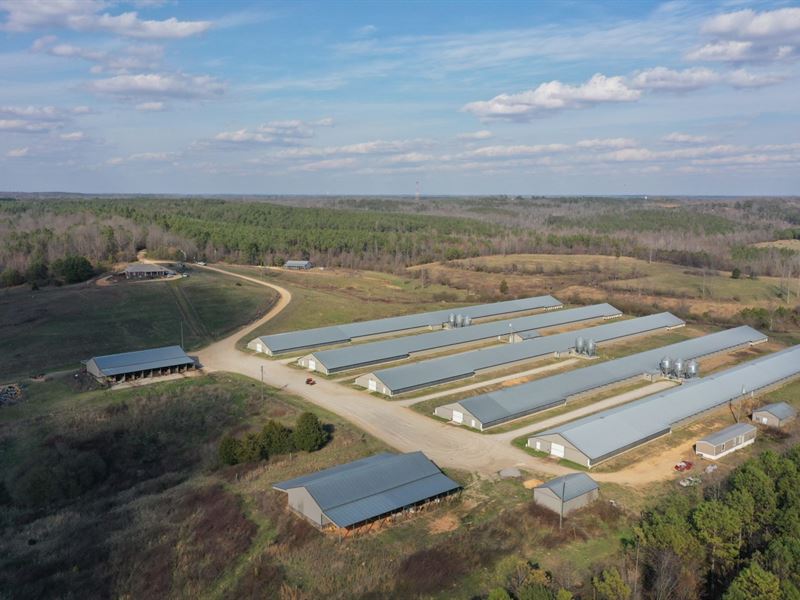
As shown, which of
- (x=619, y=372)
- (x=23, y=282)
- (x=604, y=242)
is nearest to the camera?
(x=619, y=372)

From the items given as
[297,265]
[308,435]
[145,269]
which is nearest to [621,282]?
[297,265]

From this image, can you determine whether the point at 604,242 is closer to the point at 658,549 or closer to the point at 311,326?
the point at 311,326

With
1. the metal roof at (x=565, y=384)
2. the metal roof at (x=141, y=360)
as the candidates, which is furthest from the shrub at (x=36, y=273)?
the metal roof at (x=565, y=384)

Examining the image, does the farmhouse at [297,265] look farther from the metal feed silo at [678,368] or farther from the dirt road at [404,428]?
the metal feed silo at [678,368]

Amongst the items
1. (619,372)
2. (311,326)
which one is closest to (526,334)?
(619,372)

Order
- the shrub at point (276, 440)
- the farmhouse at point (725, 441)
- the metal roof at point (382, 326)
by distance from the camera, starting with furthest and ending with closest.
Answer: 1. the metal roof at point (382, 326)
2. the shrub at point (276, 440)
3. the farmhouse at point (725, 441)

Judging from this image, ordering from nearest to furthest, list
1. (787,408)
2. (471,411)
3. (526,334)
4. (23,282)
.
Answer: (471,411)
(787,408)
(526,334)
(23,282)

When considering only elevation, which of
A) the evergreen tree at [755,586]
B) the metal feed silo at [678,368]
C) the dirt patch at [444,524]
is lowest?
the metal feed silo at [678,368]
